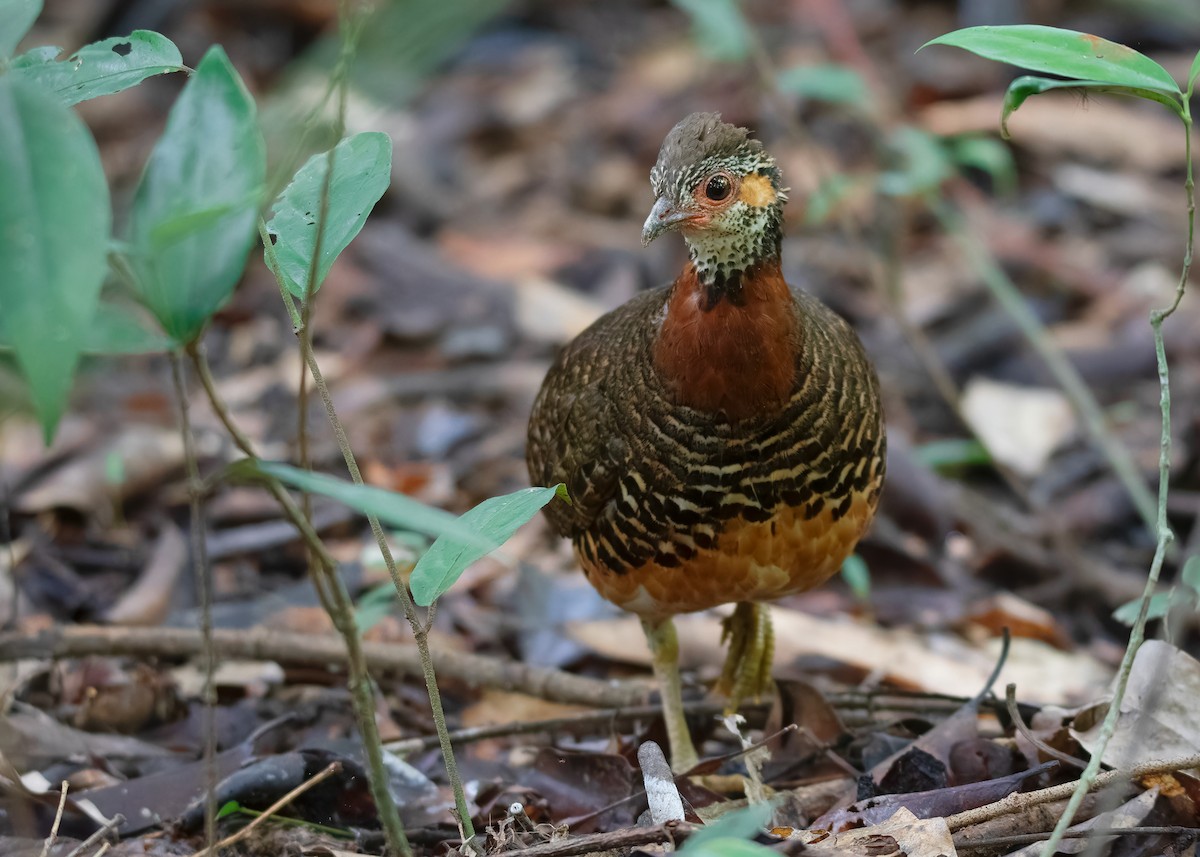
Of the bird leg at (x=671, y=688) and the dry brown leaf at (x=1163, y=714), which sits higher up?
the dry brown leaf at (x=1163, y=714)

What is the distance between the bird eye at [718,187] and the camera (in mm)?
3217

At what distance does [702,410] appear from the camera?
131 inches

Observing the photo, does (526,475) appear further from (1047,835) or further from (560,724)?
(1047,835)

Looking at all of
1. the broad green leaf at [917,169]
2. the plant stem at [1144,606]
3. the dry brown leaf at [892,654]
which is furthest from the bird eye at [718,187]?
the broad green leaf at [917,169]

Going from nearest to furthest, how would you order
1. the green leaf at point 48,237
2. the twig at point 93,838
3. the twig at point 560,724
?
the green leaf at point 48,237
the twig at point 93,838
the twig at point 560,724

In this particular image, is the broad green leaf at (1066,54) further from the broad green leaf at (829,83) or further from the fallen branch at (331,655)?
the broad green leaf at (829,83)

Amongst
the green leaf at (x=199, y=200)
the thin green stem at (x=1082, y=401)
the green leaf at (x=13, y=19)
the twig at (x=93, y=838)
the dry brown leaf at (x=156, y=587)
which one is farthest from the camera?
the thin green stem at (x=1082, y=401)

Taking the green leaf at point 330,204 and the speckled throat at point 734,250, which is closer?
the green leaf at point 330,204

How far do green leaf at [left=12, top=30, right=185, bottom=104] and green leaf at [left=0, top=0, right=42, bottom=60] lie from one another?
0.21 meters

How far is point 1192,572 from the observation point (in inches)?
102

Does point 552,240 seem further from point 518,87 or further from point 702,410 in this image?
point 702,410

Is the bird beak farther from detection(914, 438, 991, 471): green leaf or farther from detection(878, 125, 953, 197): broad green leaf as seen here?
detection(914, 438, 991, 471): green leaf

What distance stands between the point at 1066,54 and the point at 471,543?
1.32 meters

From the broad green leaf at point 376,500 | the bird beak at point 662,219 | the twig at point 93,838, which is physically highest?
the bird beak at point 662,219
